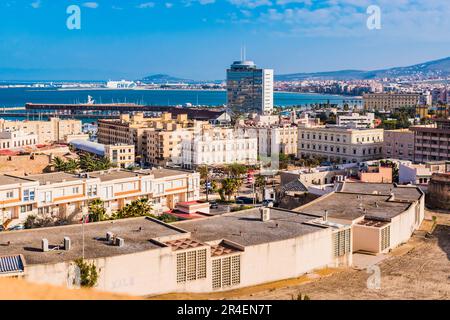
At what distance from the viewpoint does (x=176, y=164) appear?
175 feet

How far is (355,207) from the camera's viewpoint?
86.7ft

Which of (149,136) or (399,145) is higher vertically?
(149,136)

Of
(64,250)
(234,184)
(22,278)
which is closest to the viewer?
(22,278)

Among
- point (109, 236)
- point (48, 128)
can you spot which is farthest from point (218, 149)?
point (109, 236)

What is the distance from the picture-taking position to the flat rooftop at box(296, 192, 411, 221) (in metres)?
24.9

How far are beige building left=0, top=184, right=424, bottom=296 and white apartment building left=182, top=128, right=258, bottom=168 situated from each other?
27.0 m

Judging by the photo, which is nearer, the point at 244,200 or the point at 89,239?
the point at 89,239

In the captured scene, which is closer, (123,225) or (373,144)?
(123,225)

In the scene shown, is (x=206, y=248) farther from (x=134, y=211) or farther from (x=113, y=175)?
(x=113, y=175)

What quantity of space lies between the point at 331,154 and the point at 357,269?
36195mm

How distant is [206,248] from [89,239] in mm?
3589

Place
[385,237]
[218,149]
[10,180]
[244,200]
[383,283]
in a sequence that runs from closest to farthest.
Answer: [383,283], [385,237], [10,180], [244,200], [218,149]
